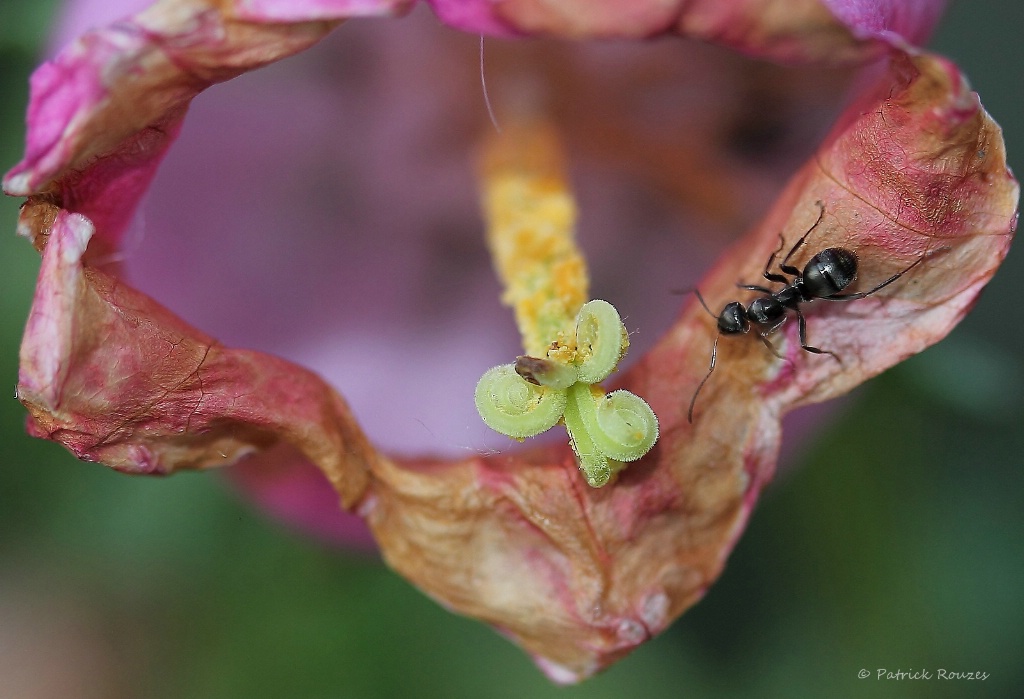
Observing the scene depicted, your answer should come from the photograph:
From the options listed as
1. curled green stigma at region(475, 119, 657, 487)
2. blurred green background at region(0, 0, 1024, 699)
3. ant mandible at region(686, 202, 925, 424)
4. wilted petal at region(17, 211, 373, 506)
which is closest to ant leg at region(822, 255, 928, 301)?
ant mandible at region(686, 202, 925, 424)

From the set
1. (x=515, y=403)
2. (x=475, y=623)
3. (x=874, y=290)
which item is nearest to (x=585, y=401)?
(x=515, y=403)

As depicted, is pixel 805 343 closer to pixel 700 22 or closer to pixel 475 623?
pixel 700 22

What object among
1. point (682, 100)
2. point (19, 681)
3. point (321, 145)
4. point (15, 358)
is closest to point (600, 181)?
point (682, 100)

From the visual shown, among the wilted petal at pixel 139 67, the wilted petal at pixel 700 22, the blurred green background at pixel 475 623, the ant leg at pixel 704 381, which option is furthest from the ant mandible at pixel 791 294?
the blurred green background at pixel 475 623

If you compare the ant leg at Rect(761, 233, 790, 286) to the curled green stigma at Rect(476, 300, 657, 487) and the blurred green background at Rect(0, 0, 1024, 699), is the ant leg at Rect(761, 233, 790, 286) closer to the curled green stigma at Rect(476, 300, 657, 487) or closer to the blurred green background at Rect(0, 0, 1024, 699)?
the curled green stigma at Rect(476, 300, 657, 487)

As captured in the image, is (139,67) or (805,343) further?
(805,343)

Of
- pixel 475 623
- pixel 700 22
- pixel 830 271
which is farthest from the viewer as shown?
pixel 475 623
